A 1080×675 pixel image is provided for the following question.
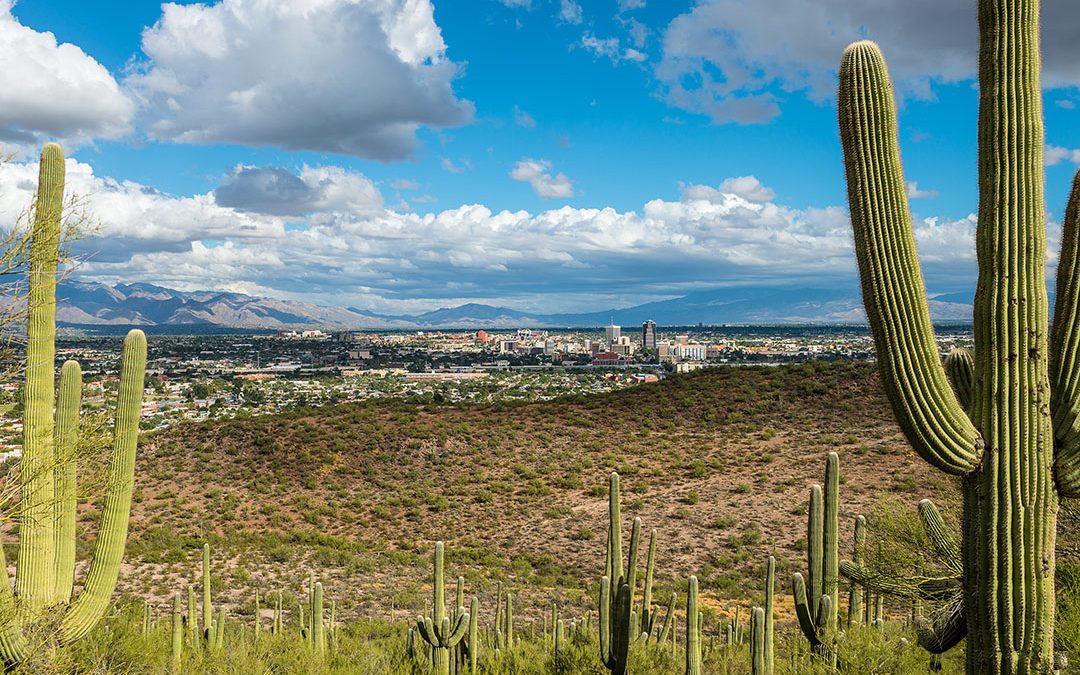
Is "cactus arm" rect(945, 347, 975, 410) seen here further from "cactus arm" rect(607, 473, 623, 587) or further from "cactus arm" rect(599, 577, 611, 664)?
"cactus arm" rect(599, 577, 611, 664)

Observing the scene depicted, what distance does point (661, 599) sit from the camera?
16.1 m

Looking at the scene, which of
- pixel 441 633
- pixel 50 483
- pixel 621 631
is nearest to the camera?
pixel 50 483

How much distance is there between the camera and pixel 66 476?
802 centimetres

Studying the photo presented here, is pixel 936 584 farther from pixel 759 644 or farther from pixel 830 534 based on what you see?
pixel 759 644

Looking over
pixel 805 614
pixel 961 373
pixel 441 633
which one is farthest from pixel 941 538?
pixel 441 633

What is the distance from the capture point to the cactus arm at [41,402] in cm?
771

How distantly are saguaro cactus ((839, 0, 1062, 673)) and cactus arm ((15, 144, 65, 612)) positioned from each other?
7970 millimetres

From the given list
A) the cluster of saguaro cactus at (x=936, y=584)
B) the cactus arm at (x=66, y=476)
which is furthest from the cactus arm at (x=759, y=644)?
the cactus arm at (x=66, y=476)

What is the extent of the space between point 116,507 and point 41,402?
1543mm

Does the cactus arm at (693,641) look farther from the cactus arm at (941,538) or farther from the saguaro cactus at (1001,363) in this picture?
the saguaro cactus at (1001,363)

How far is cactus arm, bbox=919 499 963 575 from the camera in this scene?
6996mm

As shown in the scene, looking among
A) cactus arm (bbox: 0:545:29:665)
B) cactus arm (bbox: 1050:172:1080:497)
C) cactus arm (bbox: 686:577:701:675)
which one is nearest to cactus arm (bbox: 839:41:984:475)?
cactus arm (bbox: 1050:172:1080:497)

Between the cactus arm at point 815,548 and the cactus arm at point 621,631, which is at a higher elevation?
the cactus arm at point 815,548

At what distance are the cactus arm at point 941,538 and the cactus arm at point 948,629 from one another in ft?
1.50
